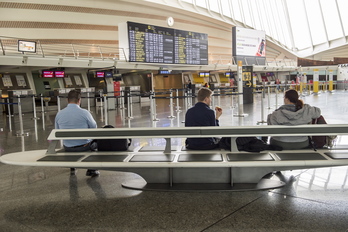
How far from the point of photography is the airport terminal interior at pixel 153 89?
9.95ft

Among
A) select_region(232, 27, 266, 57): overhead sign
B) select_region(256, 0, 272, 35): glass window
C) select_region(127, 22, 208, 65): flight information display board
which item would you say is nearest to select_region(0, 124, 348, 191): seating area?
select_region(127, 22, 208, 65): flight information display board

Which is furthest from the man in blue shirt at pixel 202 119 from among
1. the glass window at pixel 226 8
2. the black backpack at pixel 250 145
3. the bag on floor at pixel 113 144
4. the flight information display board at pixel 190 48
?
the glass window at pixel 226 8

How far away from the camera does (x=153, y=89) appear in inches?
917

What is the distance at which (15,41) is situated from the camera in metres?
19.6

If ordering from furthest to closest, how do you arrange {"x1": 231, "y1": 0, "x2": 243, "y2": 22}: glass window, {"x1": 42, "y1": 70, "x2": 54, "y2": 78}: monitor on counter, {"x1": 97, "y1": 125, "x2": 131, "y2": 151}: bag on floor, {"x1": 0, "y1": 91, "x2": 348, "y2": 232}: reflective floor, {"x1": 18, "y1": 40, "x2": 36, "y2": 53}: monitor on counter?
{"x1": 231, "y1": 0, "x2": 243, "y2": 22}: glass window
{"x1": 42, "y1": 70, "x2": 54, "y2": 78}: monitor on counter
{"x1": 18, "y1": 40, "x2": 36, "y2": 53}: monitor on counter
{"x1": 97, "y1": 125, "x2": 131, "y2": 151}: bag on floor
{"x1": 0, "y1": 91, "x2": 348, "y2": 232}: reflective floor

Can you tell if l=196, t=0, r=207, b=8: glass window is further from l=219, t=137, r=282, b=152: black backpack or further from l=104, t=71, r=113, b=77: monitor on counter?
l=219, t=137, r=282, b=152: black backpack

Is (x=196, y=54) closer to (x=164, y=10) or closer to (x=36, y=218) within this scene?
(x=164, y=10)

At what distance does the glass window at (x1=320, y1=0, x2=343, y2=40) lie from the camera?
34.7m

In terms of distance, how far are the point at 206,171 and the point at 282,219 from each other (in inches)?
44.9

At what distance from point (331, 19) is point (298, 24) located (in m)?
4.52

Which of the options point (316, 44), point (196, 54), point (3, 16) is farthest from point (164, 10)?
point (316, 44)

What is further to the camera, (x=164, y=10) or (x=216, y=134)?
(x=164, y=10)

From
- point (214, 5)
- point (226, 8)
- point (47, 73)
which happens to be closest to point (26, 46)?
point (47, 73)

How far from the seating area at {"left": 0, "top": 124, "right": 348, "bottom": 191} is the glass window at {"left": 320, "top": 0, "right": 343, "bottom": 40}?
36591 mm
